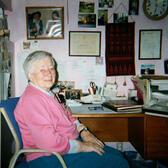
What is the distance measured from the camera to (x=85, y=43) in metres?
2.70

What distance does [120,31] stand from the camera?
2697mm

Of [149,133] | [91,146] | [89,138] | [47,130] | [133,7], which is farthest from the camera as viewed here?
[133,7]

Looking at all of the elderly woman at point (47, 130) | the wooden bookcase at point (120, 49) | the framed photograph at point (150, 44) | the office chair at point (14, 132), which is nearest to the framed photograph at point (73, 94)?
the wooden bookcase at point (120, 49)

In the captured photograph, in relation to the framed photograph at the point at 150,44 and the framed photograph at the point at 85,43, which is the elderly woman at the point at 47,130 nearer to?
the framed photograph at the point at 85,43

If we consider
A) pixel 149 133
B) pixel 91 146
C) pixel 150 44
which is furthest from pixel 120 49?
pixel 91 146

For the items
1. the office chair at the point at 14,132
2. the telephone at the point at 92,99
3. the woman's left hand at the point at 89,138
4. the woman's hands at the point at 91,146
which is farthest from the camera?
the telephone at the point at 92,99

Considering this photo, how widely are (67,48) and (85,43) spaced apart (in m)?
0.19

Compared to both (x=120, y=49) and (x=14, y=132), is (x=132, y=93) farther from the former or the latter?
(x=14, y=132)

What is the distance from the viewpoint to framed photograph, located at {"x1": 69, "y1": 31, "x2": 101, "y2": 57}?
269cm

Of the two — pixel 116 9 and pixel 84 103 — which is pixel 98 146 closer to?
pixel 84 103

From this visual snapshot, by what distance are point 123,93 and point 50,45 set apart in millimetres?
887

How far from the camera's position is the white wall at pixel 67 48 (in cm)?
264

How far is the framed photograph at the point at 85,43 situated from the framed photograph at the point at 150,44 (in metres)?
0.44

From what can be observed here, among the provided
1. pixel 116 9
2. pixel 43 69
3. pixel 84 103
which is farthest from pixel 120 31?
pixel 43 69
